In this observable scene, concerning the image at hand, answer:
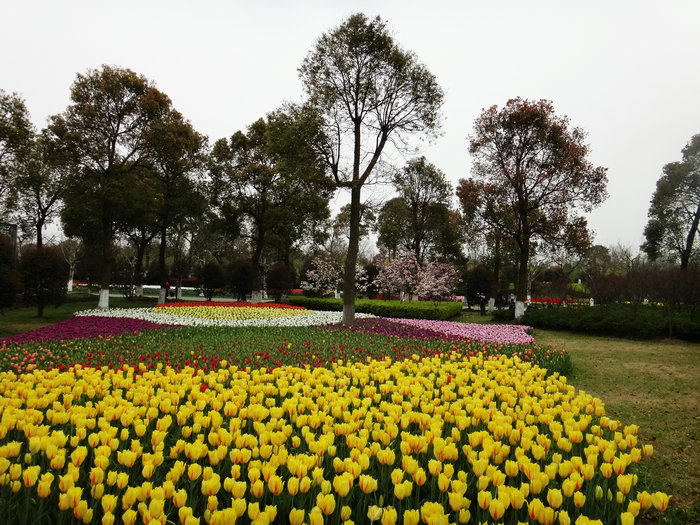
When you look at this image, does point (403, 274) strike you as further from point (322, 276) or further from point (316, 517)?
point (316, 517)

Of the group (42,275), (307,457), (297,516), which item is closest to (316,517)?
(297,516)

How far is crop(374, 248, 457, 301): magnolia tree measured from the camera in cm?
3114

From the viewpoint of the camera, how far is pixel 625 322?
1681 cm

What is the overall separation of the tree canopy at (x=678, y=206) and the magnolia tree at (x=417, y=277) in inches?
578

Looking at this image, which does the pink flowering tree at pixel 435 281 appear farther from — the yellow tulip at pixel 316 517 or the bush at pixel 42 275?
the yellow tulip at pixel 316 517

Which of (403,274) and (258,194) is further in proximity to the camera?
(403,274)

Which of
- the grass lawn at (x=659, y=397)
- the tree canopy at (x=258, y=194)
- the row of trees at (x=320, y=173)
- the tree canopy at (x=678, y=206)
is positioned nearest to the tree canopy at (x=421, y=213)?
the row of trees at (x=320, y=173)

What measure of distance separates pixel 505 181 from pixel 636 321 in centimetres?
983

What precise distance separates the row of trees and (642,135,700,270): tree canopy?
0.10 meters

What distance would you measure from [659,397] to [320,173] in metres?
12.5

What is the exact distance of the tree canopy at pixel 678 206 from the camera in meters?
27.0

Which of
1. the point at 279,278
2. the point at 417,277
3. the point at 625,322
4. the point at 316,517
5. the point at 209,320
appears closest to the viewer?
the point at 316,517

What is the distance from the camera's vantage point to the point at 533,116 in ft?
71.5

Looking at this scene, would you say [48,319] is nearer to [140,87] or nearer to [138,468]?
[140,87]
